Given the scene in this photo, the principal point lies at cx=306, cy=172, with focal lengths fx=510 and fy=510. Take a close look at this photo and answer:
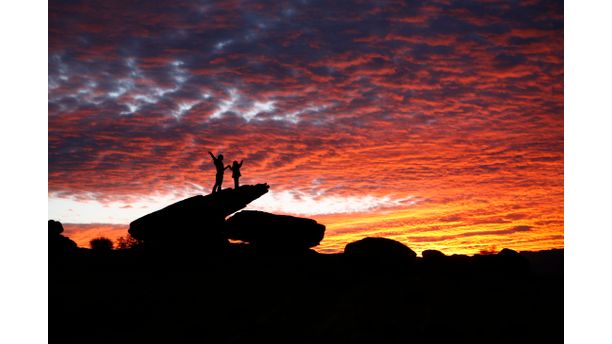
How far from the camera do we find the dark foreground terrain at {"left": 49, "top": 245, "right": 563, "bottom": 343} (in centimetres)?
2231

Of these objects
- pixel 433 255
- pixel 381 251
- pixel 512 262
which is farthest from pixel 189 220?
pixel 512 262

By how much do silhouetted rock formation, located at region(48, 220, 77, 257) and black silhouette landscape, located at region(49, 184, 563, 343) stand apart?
9cm

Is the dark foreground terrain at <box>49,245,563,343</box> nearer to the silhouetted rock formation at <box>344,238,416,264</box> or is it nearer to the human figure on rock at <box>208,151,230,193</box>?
the silhouetted rock formation at <box>344,238,416,264</box>

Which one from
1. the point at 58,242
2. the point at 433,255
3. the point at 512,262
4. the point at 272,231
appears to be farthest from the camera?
the point at 58,242

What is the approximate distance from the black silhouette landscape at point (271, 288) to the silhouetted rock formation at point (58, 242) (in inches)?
3.6

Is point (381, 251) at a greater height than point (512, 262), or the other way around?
point (381, 251)

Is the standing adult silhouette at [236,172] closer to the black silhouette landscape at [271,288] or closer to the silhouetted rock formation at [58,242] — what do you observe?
the black silhouette landscape at [271,288]

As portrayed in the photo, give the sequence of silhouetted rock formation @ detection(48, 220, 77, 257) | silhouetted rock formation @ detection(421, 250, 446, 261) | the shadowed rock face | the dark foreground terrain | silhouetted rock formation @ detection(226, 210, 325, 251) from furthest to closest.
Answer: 1. silhouetted rock formation @ detection(48, 220, 77, 257)
2. silhouetted rock formation @ detection(421, 250, 446, 261)
3. silhouetted rock formation @ detection(226, 210, 325, 251)
4. the shadowed rock face
5. the dark foreground terrain

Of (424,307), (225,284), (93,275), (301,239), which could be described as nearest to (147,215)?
(93,275)

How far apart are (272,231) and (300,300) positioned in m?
7.41

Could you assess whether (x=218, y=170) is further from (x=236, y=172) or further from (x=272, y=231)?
(x=272, y=231)

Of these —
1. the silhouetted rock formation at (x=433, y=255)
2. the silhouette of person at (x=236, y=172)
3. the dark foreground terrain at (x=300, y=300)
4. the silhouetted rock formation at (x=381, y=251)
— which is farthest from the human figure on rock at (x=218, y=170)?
the silhouetted rock formation at (x=433, y=255)

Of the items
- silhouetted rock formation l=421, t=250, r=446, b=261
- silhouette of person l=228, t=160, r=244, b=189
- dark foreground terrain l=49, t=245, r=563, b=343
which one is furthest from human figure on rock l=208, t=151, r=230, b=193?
silhouetted rock formation l=421, t=250, r=446, b=261

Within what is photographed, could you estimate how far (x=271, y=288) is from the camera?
2725 cm
